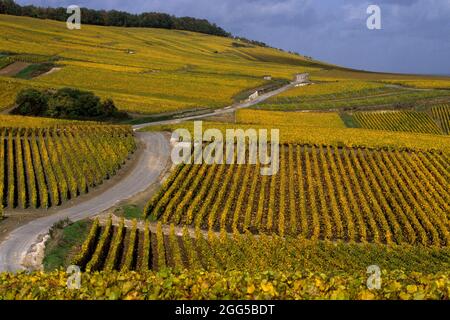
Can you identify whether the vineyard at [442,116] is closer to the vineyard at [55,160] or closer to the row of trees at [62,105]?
the vineyard at [55,160]

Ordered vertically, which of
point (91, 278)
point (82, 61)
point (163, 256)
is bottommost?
point (163, 256)

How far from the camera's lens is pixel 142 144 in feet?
164

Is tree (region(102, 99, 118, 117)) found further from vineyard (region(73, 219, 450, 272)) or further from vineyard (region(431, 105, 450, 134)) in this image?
vineyard (region(431, 105, 450, 134))

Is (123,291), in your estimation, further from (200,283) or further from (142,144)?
(142,144)

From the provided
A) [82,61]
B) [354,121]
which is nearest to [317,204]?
[354,121]

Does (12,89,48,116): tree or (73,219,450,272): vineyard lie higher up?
(12,89,48,116): tree

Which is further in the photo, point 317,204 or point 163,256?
point 317,204

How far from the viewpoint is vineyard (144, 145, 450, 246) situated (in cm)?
3091

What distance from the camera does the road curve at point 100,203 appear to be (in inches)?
1031

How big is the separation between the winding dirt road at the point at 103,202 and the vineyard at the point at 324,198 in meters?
2.83

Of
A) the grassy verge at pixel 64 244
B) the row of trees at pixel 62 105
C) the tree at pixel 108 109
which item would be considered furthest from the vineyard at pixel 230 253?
the tree at pixel 108 109

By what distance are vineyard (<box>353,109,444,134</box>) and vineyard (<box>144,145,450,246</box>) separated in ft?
95.6

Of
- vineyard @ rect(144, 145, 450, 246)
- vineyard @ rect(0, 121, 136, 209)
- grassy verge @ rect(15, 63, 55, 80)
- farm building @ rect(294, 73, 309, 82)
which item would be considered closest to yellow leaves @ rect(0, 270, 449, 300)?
vineyard @ rect(144, 145, 450, 246)
